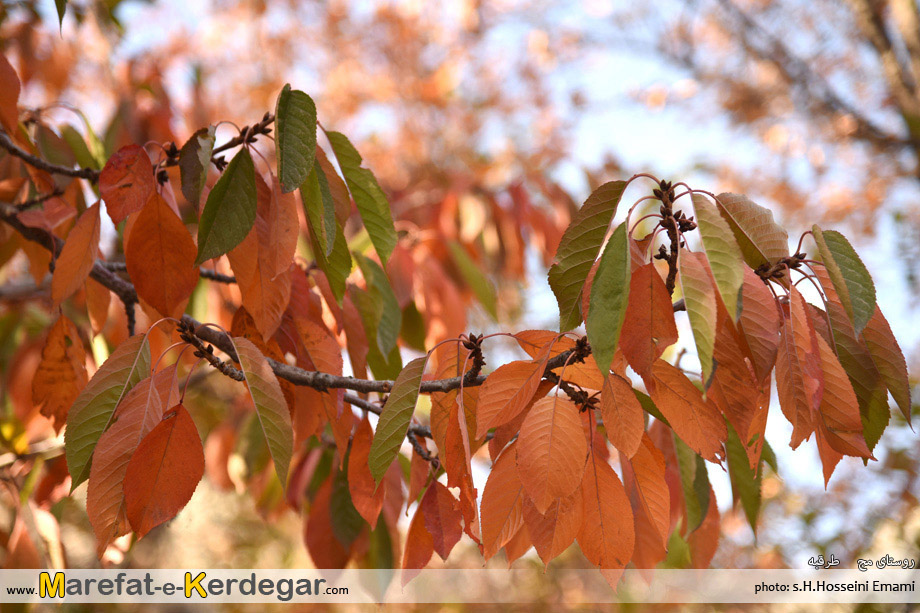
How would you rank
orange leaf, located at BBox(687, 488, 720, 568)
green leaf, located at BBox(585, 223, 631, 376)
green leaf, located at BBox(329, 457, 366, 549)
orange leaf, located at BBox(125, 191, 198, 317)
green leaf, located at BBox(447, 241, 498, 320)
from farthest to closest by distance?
green leaf, located at BBox(447, 241, 498, 320) < green leaf, located at BBox(329, 457, 366, 549) < orange leaf, located at BBox(687, 488, 720, 568) < orange leaf, located at BBox(125, 191, 198, 317) < green leaf, located at BBox(585, 223, 631, 376)

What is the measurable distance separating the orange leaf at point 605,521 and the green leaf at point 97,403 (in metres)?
0.53

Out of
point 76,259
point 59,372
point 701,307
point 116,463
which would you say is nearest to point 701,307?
point 701,307

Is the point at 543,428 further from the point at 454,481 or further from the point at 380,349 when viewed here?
the point at 380,349

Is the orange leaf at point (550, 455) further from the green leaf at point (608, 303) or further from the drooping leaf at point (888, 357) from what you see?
the drooping leaf at point (888, 357)

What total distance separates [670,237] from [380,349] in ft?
1.70

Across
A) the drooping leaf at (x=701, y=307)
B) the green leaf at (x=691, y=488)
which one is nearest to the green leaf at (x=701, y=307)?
the drooping leaf at (x=701, y=307)

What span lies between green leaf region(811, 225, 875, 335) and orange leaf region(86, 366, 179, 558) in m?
0.71

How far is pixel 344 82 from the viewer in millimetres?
5648

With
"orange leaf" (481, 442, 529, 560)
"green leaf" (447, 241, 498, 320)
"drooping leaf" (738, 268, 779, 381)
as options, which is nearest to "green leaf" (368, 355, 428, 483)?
"orange leaf" (481, 442, 529, 560)

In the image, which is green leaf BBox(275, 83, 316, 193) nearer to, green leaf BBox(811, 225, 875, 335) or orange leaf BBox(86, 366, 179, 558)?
orange leaf BBox(86, 366, 179, 558)

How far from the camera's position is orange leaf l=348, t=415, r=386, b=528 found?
0.78m

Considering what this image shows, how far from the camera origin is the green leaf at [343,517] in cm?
108

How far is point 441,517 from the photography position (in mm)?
742

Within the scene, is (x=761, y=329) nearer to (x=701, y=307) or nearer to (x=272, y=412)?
(x=701, y=307)
